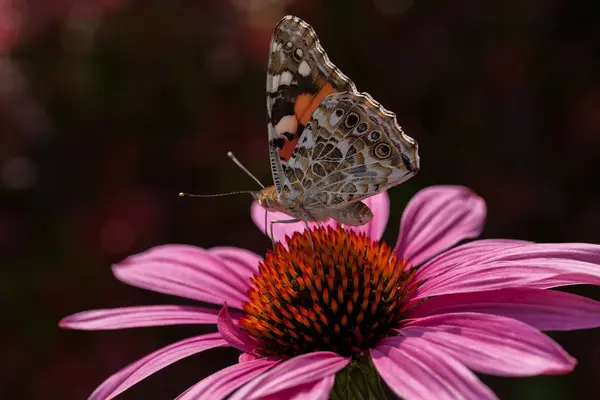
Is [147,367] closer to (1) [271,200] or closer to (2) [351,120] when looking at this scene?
(1) [271,200]

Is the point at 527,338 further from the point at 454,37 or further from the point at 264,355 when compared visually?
the point at 454,37

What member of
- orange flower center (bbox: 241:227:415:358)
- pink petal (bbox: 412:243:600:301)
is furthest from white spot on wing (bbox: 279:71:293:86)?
pink petal (bbox: 412:243:600:301)

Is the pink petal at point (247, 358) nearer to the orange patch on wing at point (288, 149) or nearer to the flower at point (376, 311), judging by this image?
the flower at point (376, 311)

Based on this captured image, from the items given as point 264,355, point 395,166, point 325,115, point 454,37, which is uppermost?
point 454,37

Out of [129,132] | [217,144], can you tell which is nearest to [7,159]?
[129,132]

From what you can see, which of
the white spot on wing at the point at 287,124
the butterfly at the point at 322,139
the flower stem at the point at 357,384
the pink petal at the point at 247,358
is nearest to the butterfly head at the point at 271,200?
the butterfly at the point at 322,139

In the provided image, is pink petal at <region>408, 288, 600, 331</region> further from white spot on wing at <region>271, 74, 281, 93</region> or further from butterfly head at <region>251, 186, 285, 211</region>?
white spot on wing at <region>271, 74, 281, 93</region>

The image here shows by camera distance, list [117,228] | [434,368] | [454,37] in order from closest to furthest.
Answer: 1. [434,368]
2. [117,228]
3. [454,37]
